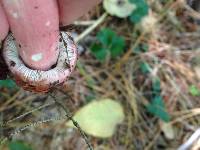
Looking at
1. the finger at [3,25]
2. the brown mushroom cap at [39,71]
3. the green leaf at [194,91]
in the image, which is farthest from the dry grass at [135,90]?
the finger at [3,25]

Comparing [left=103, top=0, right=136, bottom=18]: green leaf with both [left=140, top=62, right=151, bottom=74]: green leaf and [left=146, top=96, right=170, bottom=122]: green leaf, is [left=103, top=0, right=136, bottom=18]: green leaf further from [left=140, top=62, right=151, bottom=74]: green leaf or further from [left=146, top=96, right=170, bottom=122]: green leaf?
[left=146, top=96, right=170, bottom=122]: green leaf

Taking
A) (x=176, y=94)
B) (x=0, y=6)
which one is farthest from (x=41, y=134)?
(x=0, y=6)

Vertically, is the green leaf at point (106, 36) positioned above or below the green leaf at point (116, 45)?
above

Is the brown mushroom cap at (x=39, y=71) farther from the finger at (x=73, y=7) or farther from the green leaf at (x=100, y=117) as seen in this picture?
the green leaf at (x=100, y=117)

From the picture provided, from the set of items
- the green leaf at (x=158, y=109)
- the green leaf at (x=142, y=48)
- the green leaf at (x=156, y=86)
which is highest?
the green leaf at (x=142, y=48)

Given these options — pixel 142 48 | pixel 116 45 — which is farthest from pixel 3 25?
pixel 142 48

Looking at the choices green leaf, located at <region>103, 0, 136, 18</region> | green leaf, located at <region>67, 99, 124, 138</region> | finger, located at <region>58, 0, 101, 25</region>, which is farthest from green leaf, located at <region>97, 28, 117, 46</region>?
finger, located at <region>58, 0, 101, 25</region>

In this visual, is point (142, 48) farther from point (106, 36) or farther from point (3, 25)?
point (3, 25)
